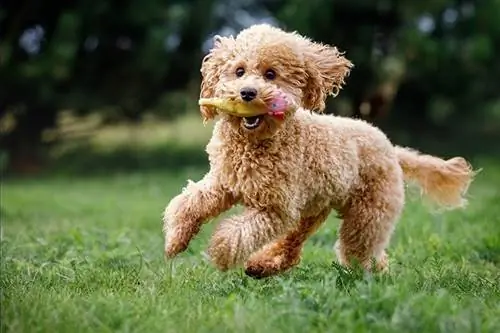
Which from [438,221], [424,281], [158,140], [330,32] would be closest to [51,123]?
[158,140]

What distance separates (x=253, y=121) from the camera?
4598 millimetres

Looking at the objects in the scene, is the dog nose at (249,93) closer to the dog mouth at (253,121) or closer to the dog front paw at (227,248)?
the dog mouth at (253,121)

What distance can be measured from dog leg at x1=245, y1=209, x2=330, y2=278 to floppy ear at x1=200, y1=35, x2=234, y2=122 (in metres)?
0.83

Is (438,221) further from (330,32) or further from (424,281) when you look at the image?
(330,32)

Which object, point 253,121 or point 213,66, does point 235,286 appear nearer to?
point 253,121

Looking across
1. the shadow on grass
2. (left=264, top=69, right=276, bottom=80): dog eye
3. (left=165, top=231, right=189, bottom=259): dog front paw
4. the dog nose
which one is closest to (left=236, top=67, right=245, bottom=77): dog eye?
(left=264, top=69, right=276, bottom=80): dog eye

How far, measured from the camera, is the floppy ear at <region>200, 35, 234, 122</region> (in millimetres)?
4766

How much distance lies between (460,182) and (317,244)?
1.15 m

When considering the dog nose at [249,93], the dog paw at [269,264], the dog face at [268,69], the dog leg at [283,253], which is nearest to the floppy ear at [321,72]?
the dog face at [268,69]

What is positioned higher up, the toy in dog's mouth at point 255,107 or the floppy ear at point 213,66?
the floppy ear at point 213,66

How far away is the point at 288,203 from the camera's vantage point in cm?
466

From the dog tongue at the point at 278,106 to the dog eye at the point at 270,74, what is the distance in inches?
6.2

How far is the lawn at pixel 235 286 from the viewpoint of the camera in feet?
12.1

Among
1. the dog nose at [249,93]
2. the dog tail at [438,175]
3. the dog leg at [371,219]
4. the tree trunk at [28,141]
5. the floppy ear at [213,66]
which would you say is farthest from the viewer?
the tree trunk at [28,141]
